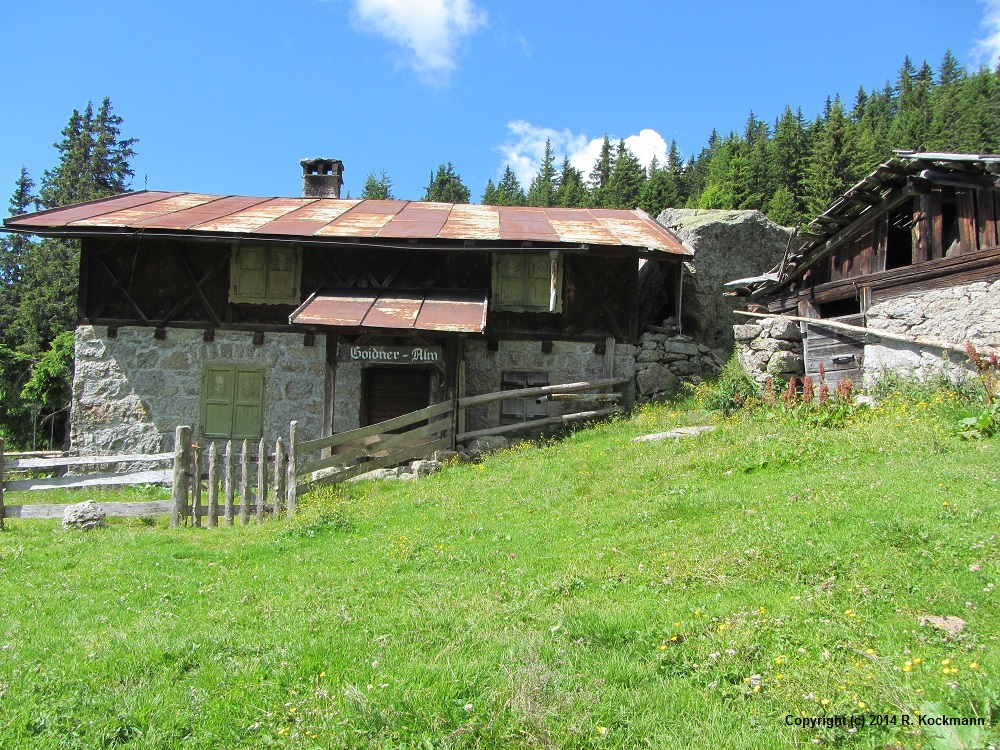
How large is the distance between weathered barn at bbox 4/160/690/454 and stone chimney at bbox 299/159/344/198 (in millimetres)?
5013

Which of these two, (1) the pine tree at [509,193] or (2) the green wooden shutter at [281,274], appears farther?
(1) the pine tree at [509,193]

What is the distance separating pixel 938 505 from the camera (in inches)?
258

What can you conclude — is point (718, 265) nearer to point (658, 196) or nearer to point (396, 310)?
point (396, 310)

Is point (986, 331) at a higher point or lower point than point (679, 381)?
higher

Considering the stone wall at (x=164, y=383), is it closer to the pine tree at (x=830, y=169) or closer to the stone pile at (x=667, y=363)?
the stone pile at (x=667, y=363)

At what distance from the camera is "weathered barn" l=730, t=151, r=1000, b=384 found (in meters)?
11.4

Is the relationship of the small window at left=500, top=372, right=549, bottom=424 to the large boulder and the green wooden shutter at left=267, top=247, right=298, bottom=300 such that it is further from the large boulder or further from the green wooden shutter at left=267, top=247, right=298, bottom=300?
the large boulder

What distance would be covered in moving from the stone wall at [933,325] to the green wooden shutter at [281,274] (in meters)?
12.8

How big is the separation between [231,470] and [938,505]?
885cm

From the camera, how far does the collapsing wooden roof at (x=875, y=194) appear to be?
37.3 ft

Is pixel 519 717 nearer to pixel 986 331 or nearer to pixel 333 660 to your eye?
pixel 333 660

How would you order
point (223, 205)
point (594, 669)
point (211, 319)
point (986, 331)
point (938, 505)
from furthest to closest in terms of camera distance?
point (223, 205) → point (211, 319) → point (986, 331) → point (938, 505) → point (594, 669)

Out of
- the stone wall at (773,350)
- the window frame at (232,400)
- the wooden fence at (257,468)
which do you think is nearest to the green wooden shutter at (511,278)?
the wooden fence at (257,468)

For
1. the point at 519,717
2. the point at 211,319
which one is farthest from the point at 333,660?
the point at 211,319
